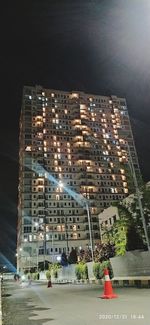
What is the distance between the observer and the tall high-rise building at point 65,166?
105 m

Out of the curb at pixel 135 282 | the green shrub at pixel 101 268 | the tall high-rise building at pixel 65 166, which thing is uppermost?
the tall high-rise building at pixel 65 166

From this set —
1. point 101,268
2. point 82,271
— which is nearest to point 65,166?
point 82,271

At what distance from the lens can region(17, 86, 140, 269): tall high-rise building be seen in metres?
105

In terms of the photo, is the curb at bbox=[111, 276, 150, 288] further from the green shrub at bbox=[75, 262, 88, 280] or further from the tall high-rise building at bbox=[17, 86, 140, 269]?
the tall high-rise building at bbox=[17, 86, 140, 269]

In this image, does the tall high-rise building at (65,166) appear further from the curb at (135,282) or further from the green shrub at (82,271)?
the curb at (135,282)

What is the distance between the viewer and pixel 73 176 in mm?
118438

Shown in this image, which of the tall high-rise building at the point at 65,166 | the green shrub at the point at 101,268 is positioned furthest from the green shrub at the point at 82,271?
the tall high-rise building at the point at 65,166

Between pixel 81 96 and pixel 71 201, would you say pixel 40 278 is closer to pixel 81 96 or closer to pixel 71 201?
pixel 71 201

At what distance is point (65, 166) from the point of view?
390 feet

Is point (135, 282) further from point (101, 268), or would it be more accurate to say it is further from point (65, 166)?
point (65, 166)

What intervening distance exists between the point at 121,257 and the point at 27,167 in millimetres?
93213

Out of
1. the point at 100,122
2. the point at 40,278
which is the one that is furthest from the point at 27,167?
the point at 40,278

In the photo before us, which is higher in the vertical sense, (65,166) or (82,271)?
(65,166)

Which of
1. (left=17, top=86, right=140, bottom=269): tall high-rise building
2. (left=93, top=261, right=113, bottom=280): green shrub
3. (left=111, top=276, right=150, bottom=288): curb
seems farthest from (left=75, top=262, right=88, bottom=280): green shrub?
(left=17, top=86, right=140, bottom=269): tall high-rise building
